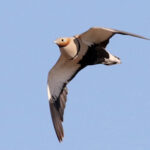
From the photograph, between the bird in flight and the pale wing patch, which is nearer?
the pale wing patch

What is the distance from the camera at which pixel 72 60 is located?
17.3m

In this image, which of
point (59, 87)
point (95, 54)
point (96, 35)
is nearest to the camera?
point (96, 35)

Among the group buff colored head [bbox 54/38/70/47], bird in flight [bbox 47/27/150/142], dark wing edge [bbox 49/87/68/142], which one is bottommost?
dark wing edge [bbox 49/87/68/142]

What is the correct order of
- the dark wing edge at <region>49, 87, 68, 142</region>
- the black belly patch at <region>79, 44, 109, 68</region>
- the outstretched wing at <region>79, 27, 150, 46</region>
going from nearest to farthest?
the outstretched wing at <region>79, 27, 150, 46</region> < the black belly patch at <region>79, 44, 109, 68</region> < the dark wing edge at <region>49, 87, 68, 142</region>

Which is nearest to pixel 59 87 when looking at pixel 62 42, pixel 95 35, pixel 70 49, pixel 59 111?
pixel 59 111

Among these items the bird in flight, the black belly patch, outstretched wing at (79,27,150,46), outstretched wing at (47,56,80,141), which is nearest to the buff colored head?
the bird in flight

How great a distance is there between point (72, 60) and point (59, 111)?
5.74 feet

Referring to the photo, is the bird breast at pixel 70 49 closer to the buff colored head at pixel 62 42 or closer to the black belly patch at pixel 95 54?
the buff colored head at pixel 62 42

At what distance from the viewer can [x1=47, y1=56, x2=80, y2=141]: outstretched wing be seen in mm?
17688

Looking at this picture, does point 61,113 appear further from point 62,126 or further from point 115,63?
point 115,63

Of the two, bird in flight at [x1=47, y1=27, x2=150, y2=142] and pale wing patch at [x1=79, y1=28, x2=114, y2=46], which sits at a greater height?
pale wing patch at [x1=79, y1=28, x2=114, y2=46]

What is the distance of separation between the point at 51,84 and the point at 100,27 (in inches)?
120

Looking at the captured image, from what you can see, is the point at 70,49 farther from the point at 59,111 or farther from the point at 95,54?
the point at 59,111

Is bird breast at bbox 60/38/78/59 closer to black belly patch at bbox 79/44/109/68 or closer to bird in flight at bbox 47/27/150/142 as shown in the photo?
bird in flight at bbox 47/27/150/142
